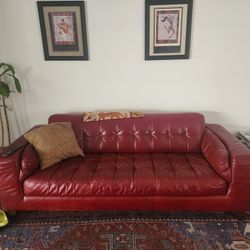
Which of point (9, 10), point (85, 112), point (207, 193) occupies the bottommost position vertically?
point (207, 193)

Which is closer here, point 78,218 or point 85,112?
point 78,218

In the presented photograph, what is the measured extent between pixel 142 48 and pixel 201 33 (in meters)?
0.65

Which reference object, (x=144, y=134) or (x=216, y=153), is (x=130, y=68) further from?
(x=216, y=153)

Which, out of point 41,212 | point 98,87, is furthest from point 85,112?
point 41,212

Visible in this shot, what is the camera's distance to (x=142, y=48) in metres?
2.34

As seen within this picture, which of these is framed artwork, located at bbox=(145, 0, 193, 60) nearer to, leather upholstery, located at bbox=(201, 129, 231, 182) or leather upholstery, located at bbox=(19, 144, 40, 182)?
leather upholstery, located at bbox=(201, 129, 231, 182)

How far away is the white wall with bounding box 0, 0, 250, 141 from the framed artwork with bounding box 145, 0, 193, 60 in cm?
7

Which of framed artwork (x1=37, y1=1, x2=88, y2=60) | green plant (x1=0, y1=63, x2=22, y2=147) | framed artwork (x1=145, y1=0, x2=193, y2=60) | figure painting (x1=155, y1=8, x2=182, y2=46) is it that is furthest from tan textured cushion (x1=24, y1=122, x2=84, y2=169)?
figure painting (x1=155, y1=8, x2=182, y2=46)

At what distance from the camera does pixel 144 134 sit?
2236 millimetres

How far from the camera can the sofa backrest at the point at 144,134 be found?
220cm

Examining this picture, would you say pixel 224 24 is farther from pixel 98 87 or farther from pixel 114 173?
pixel 114 173

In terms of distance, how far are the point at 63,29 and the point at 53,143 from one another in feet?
4.09

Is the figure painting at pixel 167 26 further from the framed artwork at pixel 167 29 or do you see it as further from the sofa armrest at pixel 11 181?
the sofa armrest at pixel 11 181

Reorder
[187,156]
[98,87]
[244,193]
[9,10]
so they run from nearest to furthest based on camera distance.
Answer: [244,193], [187,156], [9,10], [98,87]
